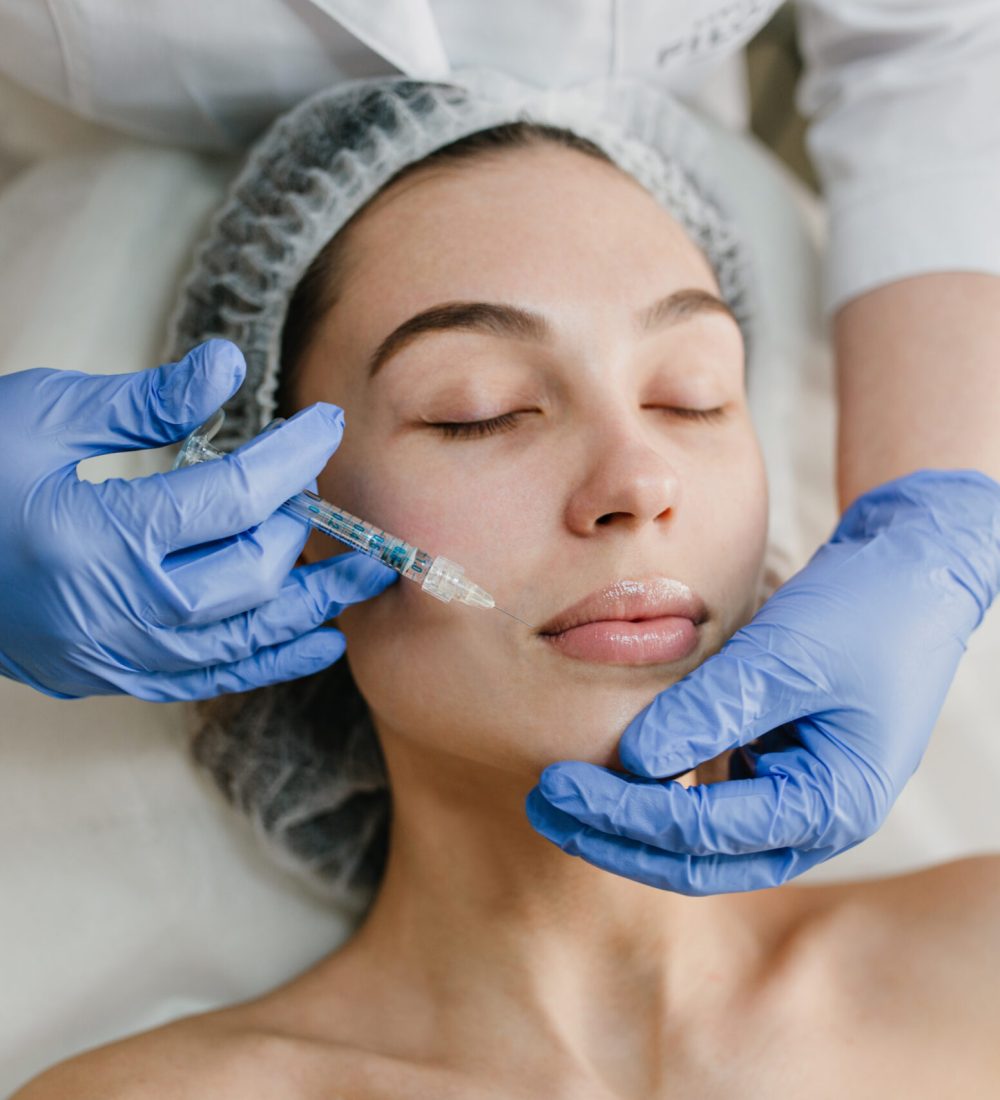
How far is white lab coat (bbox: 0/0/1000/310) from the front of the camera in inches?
60.2

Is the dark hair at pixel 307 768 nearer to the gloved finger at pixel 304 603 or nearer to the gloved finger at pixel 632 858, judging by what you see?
the gloved finger at pixel 304 603

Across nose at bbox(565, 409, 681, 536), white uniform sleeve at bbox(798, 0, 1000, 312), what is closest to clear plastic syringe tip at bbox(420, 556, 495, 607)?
nose at bbox(565, 409, 681, 536)

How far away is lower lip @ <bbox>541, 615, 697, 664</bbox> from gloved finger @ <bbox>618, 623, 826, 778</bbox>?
4cm

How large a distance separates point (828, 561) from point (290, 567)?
2.07 ft

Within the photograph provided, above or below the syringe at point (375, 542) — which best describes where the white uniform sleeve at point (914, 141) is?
above

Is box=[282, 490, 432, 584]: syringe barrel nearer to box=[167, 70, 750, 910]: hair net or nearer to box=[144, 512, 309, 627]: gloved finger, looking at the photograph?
box=[144, 512, 309, 627]: gloved finger

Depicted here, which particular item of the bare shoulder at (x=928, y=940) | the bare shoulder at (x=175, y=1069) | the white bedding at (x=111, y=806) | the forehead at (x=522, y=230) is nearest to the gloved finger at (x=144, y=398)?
the forehead at (x=522, y=230)

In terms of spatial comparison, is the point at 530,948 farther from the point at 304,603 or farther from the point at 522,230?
the point at 522,230

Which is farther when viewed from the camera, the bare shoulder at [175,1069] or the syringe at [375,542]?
the bare shoulder at [175,1069]

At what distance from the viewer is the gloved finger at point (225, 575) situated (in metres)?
1.21

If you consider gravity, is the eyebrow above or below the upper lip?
above

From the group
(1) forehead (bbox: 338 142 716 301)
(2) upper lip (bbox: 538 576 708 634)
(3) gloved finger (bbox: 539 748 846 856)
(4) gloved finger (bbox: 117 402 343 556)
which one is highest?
(1) forehead (bbox: 338 142 716 301)

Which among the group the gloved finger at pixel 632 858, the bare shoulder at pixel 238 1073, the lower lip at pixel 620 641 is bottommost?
the bare shoulder at pixel 238 1073

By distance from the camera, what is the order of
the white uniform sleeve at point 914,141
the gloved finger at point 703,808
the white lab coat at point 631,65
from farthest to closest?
the white uniform sleeve at point 914,141 → the white lab coat at point 631,65 → the gloved finger at point 703,808
